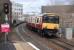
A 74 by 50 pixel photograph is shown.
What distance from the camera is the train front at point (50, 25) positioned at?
3404 centimetres

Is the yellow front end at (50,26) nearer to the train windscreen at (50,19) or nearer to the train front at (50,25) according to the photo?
the train front at (50,25)

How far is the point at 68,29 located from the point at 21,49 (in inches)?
550

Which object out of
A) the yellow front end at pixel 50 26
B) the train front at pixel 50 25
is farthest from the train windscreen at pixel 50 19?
the yellow front end at pixel 50 26

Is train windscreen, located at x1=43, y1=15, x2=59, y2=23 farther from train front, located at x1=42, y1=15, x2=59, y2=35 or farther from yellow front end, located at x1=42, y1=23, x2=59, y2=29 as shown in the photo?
yellow front end, located at x1=42, y1=23, x2=59, y2=29

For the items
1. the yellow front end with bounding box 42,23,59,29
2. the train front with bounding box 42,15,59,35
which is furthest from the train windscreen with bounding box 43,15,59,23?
the yellow front end with bounding box 42,23,59,29

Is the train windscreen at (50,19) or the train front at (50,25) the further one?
the train windscreen at (50,19)

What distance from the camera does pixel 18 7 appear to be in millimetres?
81250

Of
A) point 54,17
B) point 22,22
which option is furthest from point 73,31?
point 22,22

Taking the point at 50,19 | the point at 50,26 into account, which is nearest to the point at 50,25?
the point at 50,26

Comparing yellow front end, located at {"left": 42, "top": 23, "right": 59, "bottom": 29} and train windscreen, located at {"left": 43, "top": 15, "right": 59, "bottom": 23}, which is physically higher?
train windscreen, located at {"left": 43, "top": 15, "right": 59, "bottom": 23}

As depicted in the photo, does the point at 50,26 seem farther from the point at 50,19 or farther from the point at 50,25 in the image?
the point at 50,19

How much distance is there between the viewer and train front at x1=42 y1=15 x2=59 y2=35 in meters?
34.0

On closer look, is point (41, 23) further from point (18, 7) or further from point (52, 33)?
point (18, 7)

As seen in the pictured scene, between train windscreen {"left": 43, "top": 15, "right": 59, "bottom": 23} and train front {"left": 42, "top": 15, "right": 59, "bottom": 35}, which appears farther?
train windscreen {"left": 43, "top": 15, "right": 59, "bottom": 23}
